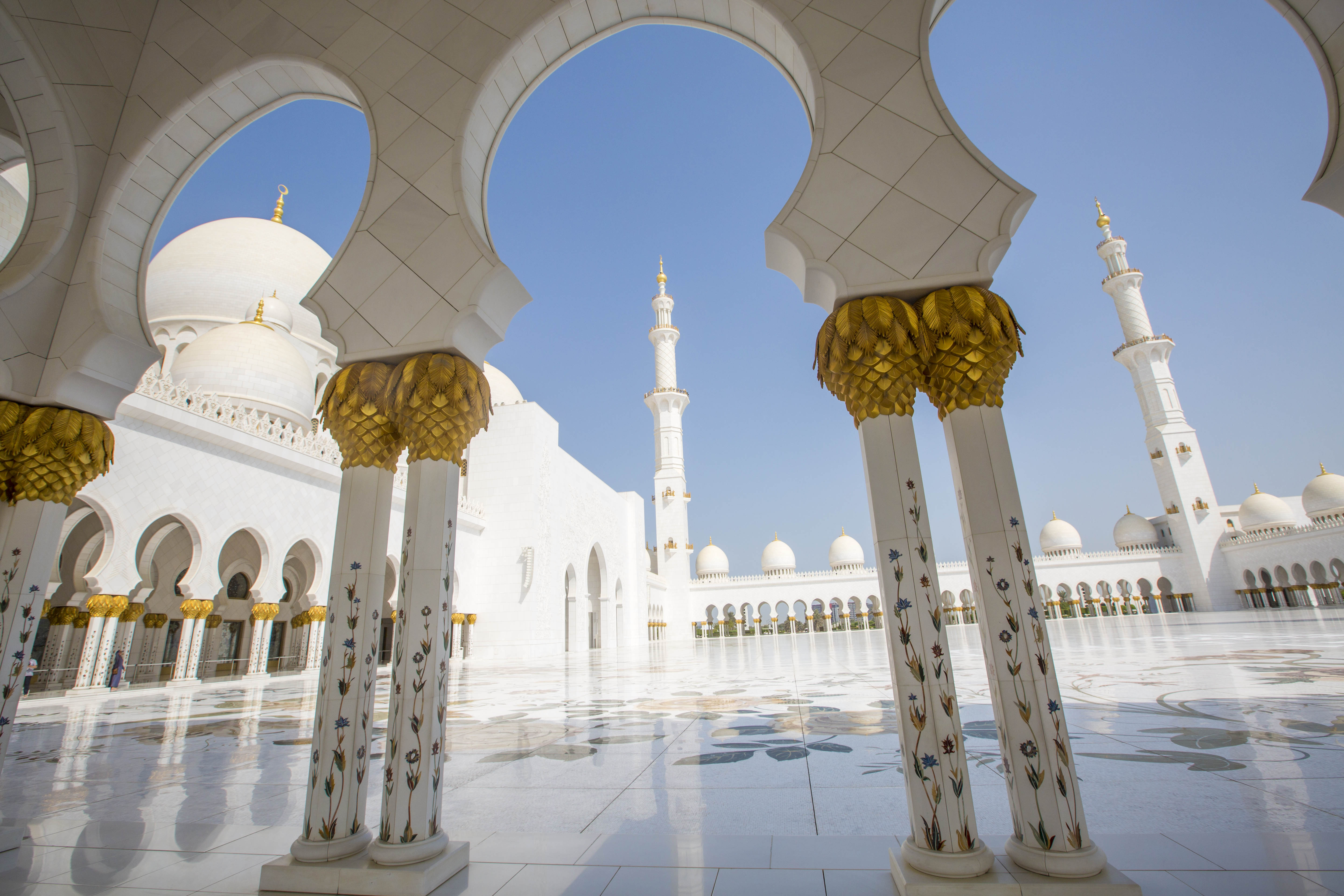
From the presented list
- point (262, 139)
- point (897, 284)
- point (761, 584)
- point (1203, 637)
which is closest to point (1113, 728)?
point (897, 284)

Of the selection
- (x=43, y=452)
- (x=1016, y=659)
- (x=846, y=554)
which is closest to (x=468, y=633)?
A: (x=43, y=452)

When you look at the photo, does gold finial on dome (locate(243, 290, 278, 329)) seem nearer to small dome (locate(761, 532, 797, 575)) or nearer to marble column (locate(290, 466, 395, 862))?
marble column (locate(290, 466, 395, 862))

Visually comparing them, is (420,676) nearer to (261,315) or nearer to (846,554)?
(261,315)

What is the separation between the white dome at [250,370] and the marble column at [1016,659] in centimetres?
1272

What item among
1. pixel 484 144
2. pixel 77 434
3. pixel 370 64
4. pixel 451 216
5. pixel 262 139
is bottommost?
pixel 77 434

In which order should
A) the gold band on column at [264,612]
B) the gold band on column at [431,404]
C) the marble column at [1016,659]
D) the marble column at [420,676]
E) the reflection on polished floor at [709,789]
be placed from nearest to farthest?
the marble column at [1016,659], the reflection on polished floor at [709,789], the marble column at [420,676], the gold band on column at [431,404], the gold band on column at [264,612]

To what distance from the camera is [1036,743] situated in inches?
66.9

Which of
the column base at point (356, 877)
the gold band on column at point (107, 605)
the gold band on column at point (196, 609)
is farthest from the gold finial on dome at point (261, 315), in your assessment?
the column base at point (356, 877)

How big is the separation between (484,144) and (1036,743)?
2764 millimetres

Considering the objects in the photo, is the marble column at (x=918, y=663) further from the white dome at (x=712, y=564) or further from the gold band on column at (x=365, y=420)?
the white dome at (x=712, y=564)

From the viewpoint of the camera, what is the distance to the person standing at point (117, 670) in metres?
8.36

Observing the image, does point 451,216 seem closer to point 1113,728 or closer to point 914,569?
point 914,569

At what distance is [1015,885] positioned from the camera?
1.58 meters

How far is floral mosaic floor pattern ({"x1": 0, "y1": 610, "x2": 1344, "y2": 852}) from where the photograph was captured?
2145 mm
